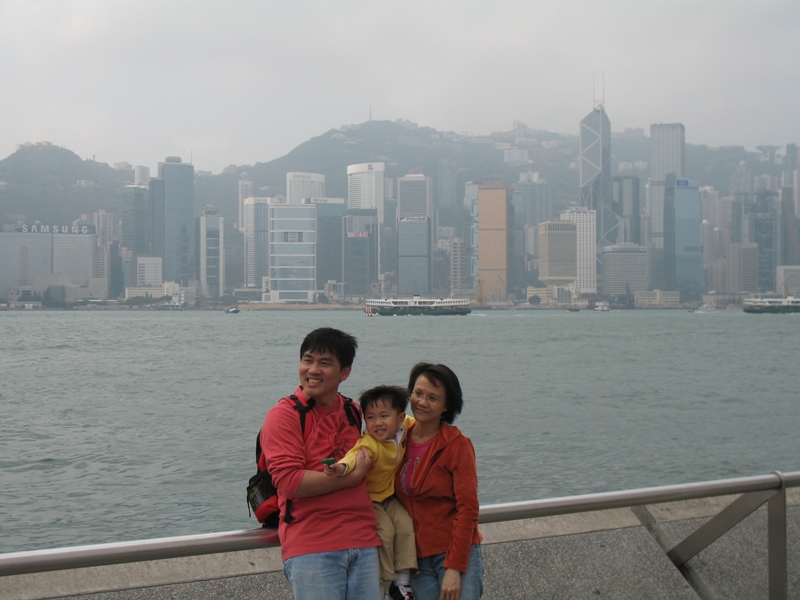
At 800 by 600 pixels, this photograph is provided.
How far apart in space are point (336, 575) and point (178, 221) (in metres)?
125

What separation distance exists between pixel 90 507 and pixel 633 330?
178 feet

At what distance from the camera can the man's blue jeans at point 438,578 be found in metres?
1.95

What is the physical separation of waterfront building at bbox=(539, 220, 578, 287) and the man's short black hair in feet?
378

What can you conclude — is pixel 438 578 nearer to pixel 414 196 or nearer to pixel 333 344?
pixel 333 344

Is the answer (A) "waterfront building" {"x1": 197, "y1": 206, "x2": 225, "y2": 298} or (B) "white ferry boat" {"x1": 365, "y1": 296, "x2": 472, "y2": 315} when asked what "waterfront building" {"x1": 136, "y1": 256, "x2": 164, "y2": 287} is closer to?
(A) "waterfront building" {"x1": 197, "y1": 206, "x2": 225, "y2": 298}

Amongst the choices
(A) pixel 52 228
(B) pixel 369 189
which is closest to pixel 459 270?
(B) pixel 369 189

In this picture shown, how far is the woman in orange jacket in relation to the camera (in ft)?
6.24

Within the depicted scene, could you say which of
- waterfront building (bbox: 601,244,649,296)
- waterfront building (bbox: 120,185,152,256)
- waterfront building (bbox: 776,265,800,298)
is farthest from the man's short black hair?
waterfront building (bbox: 601,244,649,296)

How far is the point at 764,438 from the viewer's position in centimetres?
1739

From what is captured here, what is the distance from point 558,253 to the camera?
389ft

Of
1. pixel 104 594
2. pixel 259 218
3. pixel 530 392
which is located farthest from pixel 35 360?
pixel 259 218

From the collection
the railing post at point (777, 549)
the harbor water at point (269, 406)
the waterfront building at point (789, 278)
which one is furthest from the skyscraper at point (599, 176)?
the railing post at point (777, 549)

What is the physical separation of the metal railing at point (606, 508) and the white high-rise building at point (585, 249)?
380 ft

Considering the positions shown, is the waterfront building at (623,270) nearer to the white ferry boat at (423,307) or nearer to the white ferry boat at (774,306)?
the white ferry boat at (774,306)
